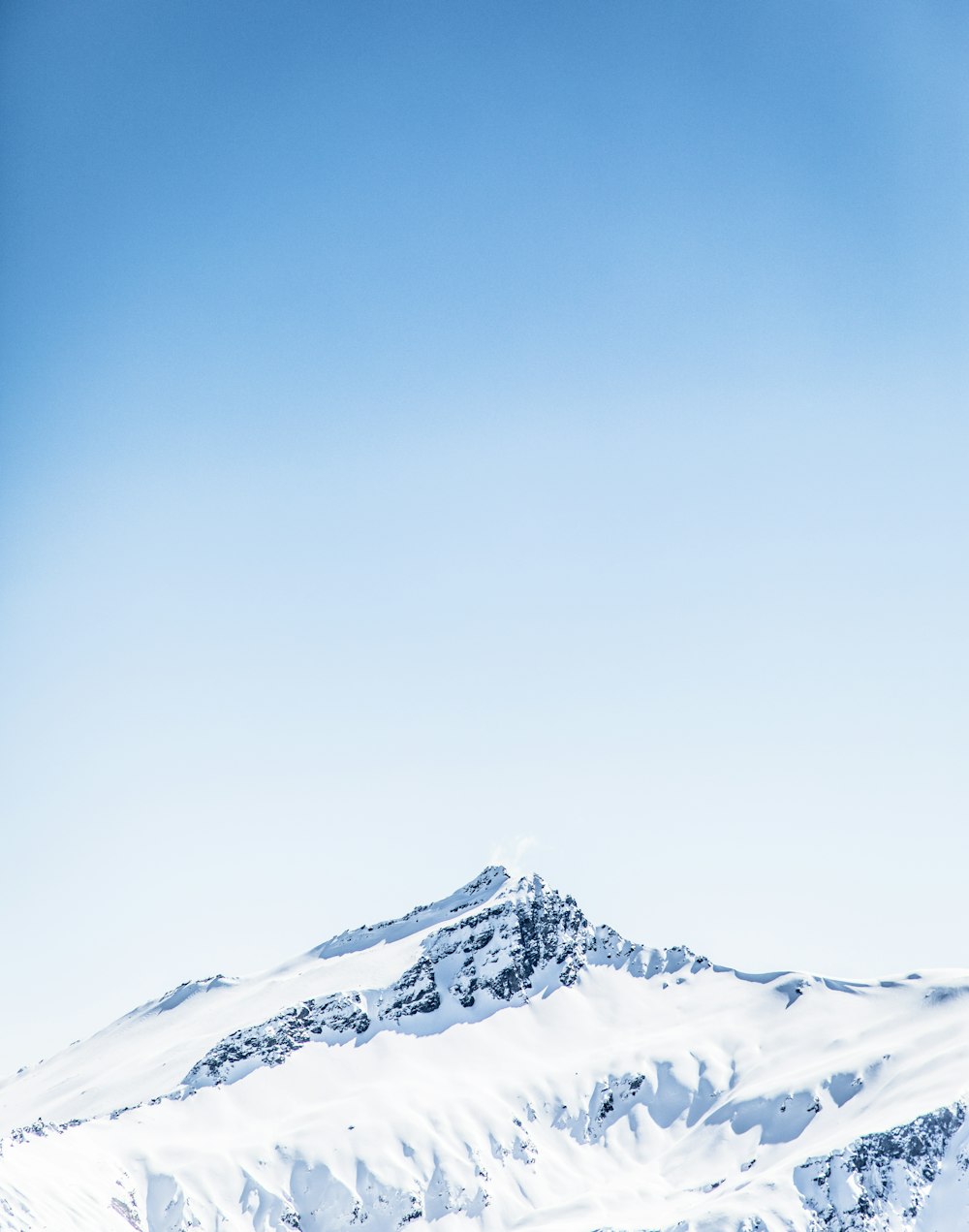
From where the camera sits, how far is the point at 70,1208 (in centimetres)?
19475

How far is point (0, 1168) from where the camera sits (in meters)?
194

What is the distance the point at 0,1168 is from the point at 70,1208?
11653 mm
